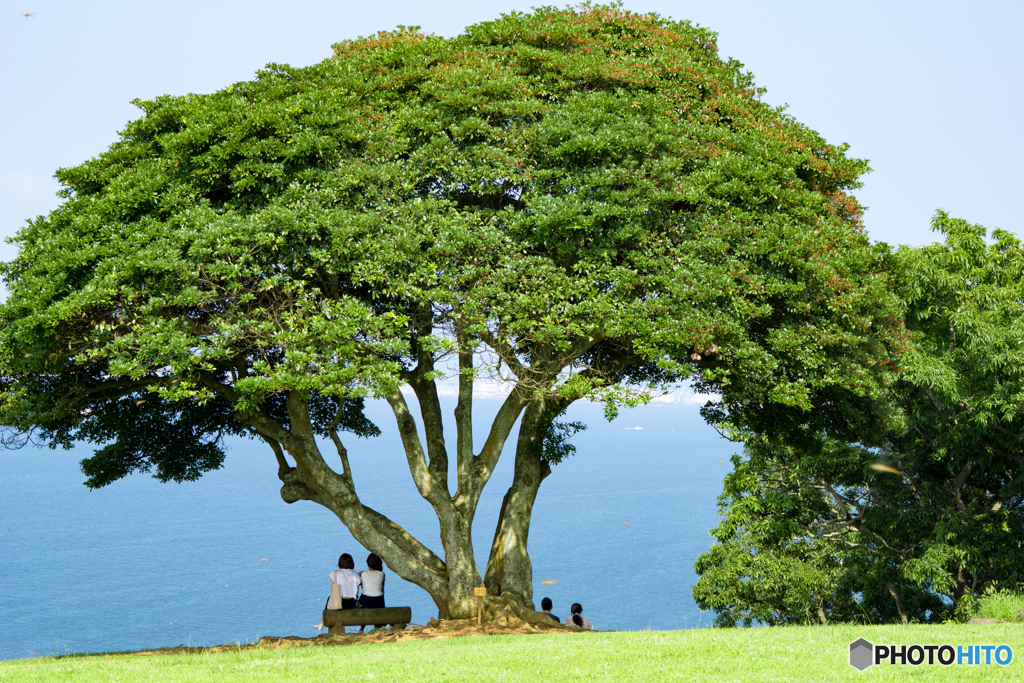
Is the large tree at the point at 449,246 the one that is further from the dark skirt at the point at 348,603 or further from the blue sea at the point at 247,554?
the blue sea at the point at 247,554

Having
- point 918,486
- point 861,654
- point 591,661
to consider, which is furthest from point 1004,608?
point 918,486

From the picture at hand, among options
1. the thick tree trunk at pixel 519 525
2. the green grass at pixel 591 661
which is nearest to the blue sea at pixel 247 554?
the thick tree trunk at pixel 519 525

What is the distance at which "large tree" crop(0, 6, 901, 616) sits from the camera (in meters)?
10.4

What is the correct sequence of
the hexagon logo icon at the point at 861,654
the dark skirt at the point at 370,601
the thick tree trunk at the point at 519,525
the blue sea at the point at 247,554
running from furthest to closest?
the blue sea at the point at 247,554
the thick tree trunk at the point at 519,525
the dark skirt at the point at 370,601
the hexagon logo icon at the point at 861,654

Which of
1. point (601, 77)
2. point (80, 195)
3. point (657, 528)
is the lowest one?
point (657, 528)

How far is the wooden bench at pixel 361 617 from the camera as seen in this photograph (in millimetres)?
11961

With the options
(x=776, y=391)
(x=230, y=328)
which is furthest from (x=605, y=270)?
(x=230, y=328)

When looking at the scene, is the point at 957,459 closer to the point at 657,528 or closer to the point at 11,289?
the point at 11,289

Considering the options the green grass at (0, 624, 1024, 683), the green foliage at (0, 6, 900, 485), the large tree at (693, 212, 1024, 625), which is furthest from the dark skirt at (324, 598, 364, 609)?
the large tree at (693, 212, 1024, 625)

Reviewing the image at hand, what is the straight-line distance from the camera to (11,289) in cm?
1091

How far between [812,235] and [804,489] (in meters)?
16.1

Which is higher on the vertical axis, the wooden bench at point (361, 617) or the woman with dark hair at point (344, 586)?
the woman with dark hair at point (344, 586)

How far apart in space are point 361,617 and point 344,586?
0.67 m

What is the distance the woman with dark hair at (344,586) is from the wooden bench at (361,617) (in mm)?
308
